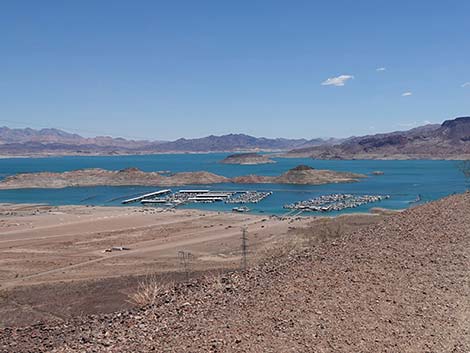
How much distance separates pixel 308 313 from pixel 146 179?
A: 330 feet

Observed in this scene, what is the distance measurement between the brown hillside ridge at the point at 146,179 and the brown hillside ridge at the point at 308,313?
297ft

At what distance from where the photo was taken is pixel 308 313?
706 cm

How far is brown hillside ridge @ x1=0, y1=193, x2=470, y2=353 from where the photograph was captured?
6.32m

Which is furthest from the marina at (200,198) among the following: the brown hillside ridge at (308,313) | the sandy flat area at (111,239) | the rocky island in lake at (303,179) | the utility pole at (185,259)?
the brown hillside ridge at (308,313)

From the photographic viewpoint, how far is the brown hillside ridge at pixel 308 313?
632 cm

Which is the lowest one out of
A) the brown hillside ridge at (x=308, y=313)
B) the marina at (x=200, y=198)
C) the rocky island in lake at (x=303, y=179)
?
the marina at (x=200, y=198)

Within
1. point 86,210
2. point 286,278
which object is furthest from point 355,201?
point 286,278

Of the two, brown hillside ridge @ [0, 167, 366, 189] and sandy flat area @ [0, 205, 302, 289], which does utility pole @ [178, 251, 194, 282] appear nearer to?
sandy flat area @ [0, 205, 302, 289]

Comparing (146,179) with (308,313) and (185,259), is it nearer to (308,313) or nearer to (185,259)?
(185,259)

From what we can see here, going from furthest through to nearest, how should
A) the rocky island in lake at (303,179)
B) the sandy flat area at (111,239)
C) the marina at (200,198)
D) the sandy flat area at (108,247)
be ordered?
the rocky island in lake at (303,179), the marina at (200,198), the sandy flat area at (111,239), the sandy flat area at (108,247)

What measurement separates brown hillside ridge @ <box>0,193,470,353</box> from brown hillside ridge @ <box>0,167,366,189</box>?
9050 centimetres

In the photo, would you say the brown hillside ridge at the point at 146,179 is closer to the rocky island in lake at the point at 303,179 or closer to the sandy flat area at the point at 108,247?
the rocky island in lake at the point at 303,179

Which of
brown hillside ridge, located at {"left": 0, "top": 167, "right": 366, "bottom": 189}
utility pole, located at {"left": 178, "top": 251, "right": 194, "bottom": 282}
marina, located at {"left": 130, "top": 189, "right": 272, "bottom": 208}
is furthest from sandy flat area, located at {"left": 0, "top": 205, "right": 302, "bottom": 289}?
brown hillside ridge, located at {"left": 0, "top": 167, "right": 366, "bottom": 189}

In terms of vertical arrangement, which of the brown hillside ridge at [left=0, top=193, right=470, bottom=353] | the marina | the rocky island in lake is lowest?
the marina
